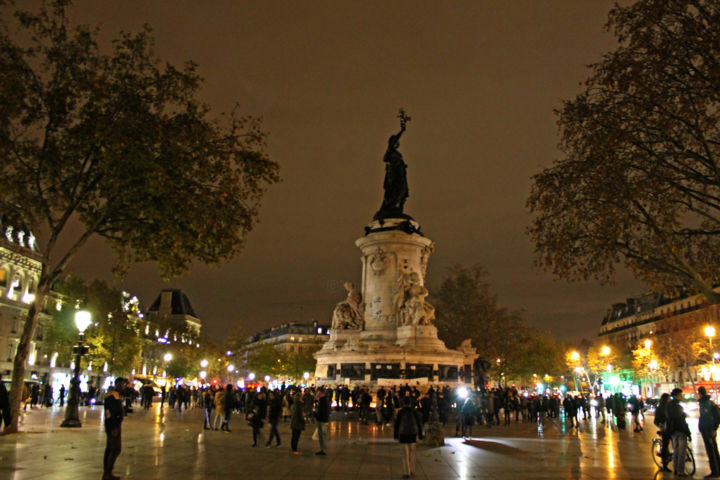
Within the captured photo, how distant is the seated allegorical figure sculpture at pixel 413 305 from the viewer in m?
36.5

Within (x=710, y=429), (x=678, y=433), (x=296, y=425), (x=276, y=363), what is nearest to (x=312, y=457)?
(x=296, y=425)

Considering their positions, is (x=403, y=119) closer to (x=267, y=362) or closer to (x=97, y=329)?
(x=97, y=329)

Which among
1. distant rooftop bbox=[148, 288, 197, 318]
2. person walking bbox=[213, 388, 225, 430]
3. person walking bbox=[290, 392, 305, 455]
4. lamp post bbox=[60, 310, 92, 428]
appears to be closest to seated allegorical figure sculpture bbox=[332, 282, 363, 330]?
person walking bbox=[213, 388, 225, 430]

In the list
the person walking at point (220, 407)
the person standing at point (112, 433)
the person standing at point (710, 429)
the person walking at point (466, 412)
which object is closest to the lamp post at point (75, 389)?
the person walking at point (220, 407)

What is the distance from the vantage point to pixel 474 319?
2479 inches

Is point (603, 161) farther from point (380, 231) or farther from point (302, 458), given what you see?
point (380, 231)

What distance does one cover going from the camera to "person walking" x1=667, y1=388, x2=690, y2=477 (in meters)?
13.0

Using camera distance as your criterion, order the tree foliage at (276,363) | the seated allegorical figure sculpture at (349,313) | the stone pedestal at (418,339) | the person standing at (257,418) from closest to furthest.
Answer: the person standing at (257,418)
the stone pedestal at (418,339)
the seated allegorical figure sculpture at (349,313)
the tree foliage at (276,363)

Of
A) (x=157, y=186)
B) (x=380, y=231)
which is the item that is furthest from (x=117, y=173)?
(x=380, y=231)

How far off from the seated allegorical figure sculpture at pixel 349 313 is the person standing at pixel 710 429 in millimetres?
26870

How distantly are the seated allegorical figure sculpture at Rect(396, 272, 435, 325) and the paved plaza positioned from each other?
13.7 metres

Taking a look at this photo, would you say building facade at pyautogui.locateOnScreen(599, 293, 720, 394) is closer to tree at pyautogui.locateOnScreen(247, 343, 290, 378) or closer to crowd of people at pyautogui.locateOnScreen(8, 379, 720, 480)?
crowd of people at pyautogui.locateOnScreen(8, 379, 720, 480)

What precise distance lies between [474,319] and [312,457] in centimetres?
4899

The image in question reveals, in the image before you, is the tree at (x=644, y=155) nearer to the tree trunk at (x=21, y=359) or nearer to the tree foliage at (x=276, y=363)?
the tree trunk at (x=21, y=359)
